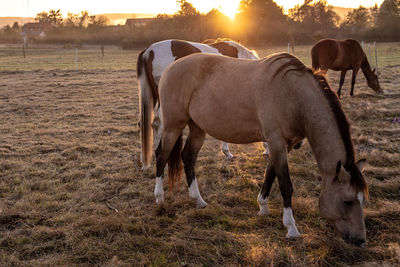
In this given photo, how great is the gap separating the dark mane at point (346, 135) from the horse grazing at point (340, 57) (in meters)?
7.97

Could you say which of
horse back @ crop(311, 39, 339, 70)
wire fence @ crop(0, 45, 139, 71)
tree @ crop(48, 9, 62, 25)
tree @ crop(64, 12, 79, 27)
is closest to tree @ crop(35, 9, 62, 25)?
A: tree @ crop(48, 9, 62, 25)

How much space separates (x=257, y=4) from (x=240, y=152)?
44.4m

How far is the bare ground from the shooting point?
2.70 metres

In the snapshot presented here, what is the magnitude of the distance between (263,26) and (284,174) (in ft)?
145

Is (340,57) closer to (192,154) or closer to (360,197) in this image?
(192,154)

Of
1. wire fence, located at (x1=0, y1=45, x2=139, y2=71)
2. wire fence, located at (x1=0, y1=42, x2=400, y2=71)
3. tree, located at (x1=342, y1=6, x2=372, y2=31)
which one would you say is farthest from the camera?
tree, located at (x1=342, y1=6, x2=372, y2=31)

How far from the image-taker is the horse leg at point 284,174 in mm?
2910

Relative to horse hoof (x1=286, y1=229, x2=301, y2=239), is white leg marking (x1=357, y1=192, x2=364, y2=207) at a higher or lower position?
higher

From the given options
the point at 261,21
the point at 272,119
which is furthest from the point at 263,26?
the point at 272,119

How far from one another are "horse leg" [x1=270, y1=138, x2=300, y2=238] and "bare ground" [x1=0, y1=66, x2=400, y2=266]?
12 centimetres

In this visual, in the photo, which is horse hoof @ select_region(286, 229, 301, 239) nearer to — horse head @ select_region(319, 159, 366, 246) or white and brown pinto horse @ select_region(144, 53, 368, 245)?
white and brown pinto horse @ select_region(144, 53, 368, 245)

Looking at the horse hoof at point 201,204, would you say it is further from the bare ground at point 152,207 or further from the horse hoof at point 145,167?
the horse hoof at point 145,167

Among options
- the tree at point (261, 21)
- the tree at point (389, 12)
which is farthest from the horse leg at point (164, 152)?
the tree at point (389, 12)

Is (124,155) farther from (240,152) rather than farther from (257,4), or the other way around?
(257,4)
